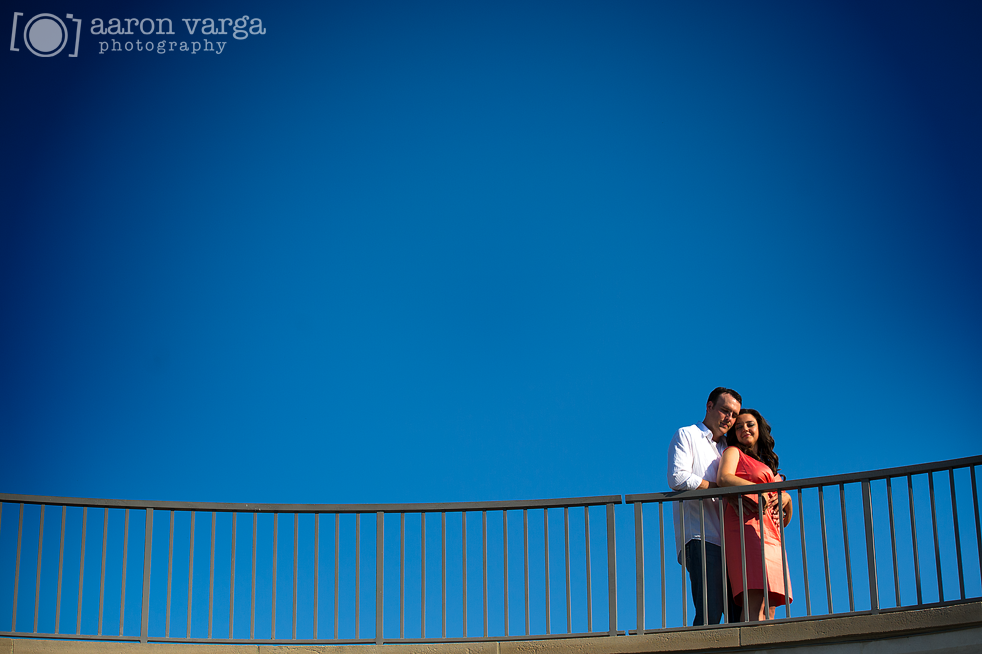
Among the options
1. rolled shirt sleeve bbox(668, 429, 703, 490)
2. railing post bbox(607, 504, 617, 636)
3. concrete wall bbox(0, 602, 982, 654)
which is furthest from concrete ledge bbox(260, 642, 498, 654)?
rolled shirt sleeve bbox(668, 429, 703, 490)

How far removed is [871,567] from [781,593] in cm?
58

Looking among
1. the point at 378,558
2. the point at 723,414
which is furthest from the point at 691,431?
the point at 378,558

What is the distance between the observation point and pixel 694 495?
665cm

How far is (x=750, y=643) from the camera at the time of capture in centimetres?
634

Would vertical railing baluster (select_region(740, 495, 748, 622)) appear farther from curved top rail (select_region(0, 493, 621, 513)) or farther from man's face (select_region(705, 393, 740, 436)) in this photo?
curved top rail (select_region(0, 493, 621, 513))

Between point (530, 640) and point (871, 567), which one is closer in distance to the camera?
point (871, 567)

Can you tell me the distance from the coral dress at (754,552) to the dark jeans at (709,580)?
64mm

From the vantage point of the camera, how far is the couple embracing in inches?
258

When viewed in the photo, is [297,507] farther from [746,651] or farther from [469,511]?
[746,651]

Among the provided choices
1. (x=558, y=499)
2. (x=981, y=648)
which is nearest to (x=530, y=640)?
(x=558, y=499)

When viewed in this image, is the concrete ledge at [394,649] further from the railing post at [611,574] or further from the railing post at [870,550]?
the railing post at [870,550]

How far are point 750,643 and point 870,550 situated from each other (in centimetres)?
87

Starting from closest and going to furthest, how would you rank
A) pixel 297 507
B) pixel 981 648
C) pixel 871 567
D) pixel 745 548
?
1. pixel 981 648
2. pixel 871 567
3. pixel 745 548
4. pixel 297 507

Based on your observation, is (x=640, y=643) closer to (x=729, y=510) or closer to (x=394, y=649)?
(x=729, y=510)
